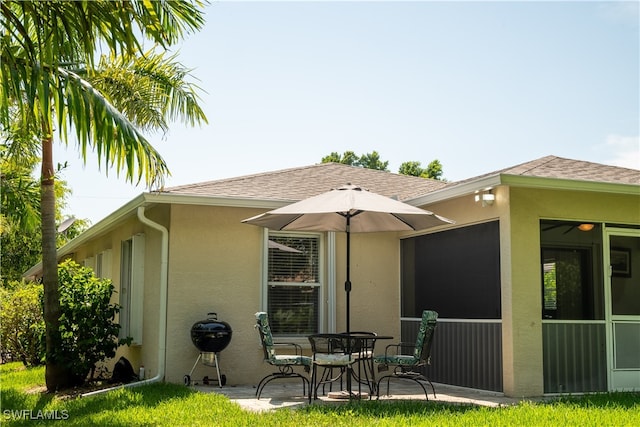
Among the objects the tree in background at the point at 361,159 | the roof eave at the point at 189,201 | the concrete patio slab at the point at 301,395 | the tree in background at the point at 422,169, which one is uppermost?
the tree in background at the point at 361,159

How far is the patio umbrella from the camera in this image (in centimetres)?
891

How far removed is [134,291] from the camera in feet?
41.4

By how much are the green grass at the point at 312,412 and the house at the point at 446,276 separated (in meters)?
1.06

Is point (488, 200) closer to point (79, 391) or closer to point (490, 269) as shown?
point (490, 269)

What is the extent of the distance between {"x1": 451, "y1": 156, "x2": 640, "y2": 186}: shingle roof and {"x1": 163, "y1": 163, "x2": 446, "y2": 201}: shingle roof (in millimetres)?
1924

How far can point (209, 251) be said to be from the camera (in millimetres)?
11180

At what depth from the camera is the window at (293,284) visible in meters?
11.5

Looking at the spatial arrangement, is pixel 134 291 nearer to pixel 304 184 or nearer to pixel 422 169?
pixel 304 184

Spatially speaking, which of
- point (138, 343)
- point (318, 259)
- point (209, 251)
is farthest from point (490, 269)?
point (138, 343)

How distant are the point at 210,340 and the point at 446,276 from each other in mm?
3626

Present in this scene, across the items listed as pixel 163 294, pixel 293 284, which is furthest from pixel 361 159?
pixel 163 294

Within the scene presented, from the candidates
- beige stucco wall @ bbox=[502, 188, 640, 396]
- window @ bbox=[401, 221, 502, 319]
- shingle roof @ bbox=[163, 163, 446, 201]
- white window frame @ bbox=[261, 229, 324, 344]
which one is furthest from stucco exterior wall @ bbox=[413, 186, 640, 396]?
white window frame @ bbox=[261, 229, 324, 344]

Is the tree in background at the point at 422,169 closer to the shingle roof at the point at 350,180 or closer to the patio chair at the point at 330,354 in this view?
the shingle roof at the point at 350,180

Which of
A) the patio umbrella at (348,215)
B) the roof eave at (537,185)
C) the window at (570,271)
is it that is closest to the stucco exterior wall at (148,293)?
the patio umbrella at (348,215)
